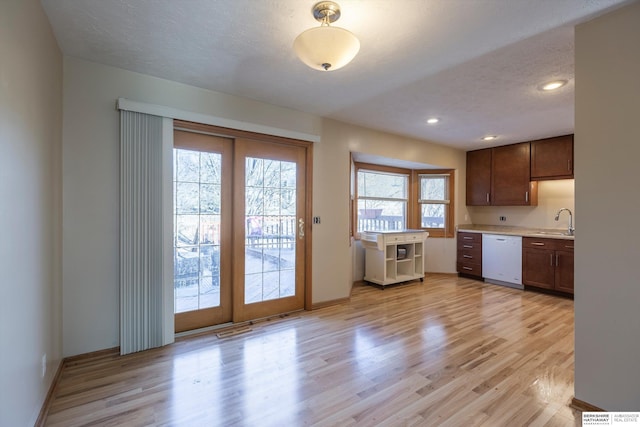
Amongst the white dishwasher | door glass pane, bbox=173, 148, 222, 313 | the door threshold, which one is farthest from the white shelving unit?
door glass pane, bbox=173, 148, 222, 313

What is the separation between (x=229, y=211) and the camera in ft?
10.3

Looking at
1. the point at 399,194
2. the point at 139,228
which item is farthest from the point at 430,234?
the point at 139,228

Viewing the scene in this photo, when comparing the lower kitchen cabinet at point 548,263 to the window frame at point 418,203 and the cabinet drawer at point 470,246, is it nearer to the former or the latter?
the cabinet drawer at point 470,246

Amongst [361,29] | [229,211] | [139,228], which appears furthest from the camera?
[229,211]

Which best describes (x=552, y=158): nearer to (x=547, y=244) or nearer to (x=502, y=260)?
(x=547, y=244)

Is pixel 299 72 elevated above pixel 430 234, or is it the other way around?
pixel 299 72

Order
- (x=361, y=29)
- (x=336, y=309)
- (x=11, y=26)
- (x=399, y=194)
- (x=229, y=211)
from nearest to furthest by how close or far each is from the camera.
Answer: (x=11, y=26) → (x=361, y=29) → (x=229, y=211) → (x=336, y=309) → (x=399, y=194)

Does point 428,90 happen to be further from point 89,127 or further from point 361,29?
point 89,127

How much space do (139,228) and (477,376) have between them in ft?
9.74

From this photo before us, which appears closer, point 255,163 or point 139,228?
point 139,228

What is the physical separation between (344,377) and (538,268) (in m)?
3.79

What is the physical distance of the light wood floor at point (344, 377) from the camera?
5.79 feet

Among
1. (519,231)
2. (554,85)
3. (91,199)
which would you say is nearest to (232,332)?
(91,199)

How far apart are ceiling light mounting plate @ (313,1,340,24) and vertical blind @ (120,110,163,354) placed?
1.73 metres
